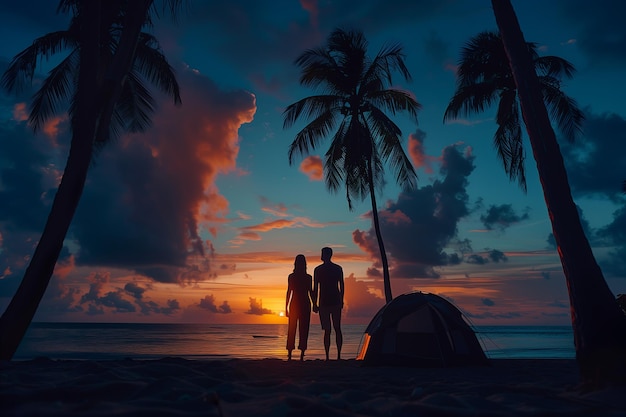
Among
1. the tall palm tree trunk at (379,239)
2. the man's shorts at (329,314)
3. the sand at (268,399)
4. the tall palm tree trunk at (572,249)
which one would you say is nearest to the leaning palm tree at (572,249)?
the tall palm tree trunk at (572,249)

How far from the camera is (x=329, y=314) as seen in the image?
9.05m

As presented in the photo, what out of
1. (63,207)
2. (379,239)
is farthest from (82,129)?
(379,239)

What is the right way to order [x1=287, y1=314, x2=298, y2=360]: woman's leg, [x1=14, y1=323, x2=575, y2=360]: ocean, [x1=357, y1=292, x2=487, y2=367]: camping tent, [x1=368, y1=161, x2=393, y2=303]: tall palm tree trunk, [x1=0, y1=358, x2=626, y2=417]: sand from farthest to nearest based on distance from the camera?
[x1=14, y1=323, x2=575, y2=360]: ocean < [x1=368, y1=161, x2=393, y2=303]: tall palm tree trunk < [x1=287, y1=314, x2=298, y2=360]: woman's leg < [x1=357, y1=292, x2=487, y2=367]: camping tent < [x1=0, y1=358, x2=626, y2=417]: sand

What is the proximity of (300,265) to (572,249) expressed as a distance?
531 centimetres

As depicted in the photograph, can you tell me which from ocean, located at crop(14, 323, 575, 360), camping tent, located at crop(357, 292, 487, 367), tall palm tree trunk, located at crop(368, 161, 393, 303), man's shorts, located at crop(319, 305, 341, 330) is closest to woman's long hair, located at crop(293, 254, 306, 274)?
man's shorts, located at crop(319, 305, 341, 330)

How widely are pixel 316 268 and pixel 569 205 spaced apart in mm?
5000

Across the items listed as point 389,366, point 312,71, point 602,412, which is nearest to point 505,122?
point 312,71

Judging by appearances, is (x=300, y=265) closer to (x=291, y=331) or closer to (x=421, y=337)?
(x=291, y=331)

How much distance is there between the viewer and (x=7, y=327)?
6.35 m

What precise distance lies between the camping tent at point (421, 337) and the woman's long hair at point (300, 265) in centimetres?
181

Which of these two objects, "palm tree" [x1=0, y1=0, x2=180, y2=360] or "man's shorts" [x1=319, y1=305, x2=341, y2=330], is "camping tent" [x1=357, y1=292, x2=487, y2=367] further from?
"palm tree" [x1=0, y1=0, x2=180, y2=360]

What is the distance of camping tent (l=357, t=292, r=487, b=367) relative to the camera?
768cm

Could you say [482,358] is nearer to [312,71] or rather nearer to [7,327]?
[7,327]

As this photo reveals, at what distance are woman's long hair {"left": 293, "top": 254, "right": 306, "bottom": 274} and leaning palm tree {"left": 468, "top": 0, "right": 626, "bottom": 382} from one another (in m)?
5.00
